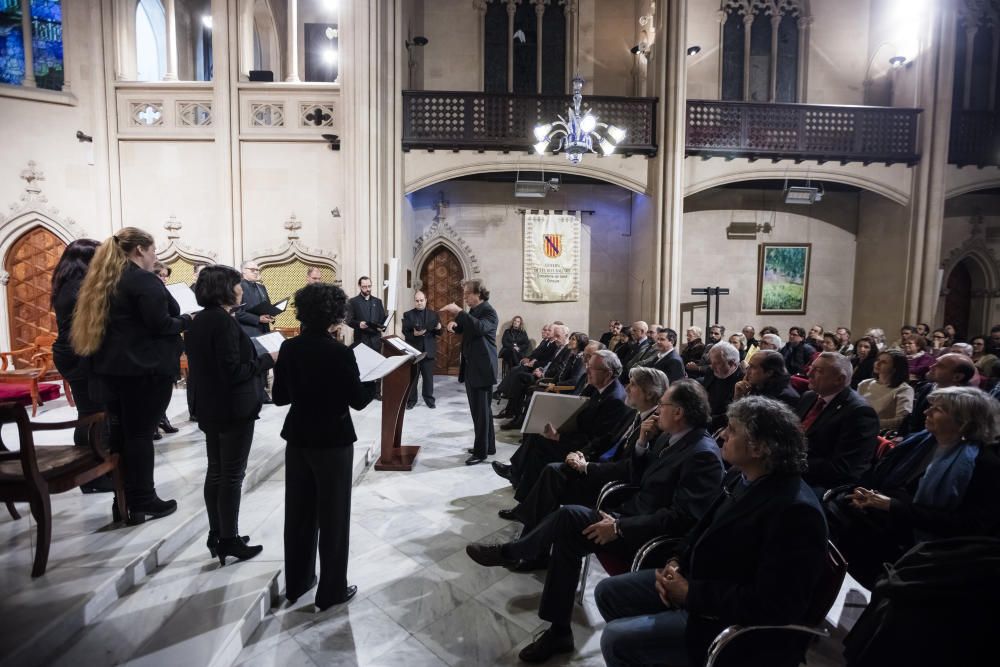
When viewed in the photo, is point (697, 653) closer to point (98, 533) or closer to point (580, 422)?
point (580, 422)

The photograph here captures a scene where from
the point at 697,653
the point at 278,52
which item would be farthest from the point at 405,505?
the point at 278,52

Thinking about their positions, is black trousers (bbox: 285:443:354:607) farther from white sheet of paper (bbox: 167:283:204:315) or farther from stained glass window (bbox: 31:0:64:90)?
stained glass window (bbox: 31:0:64:90)

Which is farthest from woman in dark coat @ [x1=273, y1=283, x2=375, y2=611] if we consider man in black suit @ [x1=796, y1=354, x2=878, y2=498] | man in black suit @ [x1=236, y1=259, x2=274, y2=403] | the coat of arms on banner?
the coat of arms on banner

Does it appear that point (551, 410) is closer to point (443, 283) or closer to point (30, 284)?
point (443, 283)

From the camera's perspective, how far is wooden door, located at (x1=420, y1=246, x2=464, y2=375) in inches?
425

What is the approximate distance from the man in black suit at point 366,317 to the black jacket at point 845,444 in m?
5.34

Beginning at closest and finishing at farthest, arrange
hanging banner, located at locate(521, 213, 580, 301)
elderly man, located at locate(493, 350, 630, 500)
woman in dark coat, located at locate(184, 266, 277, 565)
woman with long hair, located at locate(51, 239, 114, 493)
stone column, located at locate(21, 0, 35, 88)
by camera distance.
Answer: woman in dark coat, located at locate(184, 266, 277, 565) → woman with long hair, located at locate(51, 239, 114, 493) → elderly man, located at locate(493, 350, 630, 500) → stone column, located at locate(21, 0, 35, 88) → hanging banner, located at locate(521, 213, 580, 301)

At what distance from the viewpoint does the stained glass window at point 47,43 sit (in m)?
7.87

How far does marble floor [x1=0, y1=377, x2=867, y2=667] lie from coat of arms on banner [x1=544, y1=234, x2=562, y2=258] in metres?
7.73

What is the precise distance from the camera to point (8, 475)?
7.72 ft

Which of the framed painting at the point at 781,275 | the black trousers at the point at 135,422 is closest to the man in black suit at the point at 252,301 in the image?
the black trousers at the point at 135,422

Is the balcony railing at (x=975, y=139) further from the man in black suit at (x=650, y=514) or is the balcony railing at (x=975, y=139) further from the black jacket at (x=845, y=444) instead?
the man in black suit at (x=650, y=514)

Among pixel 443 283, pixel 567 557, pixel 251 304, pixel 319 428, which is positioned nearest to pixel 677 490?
pixel 567 557

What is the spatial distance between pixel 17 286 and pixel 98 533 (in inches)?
303
